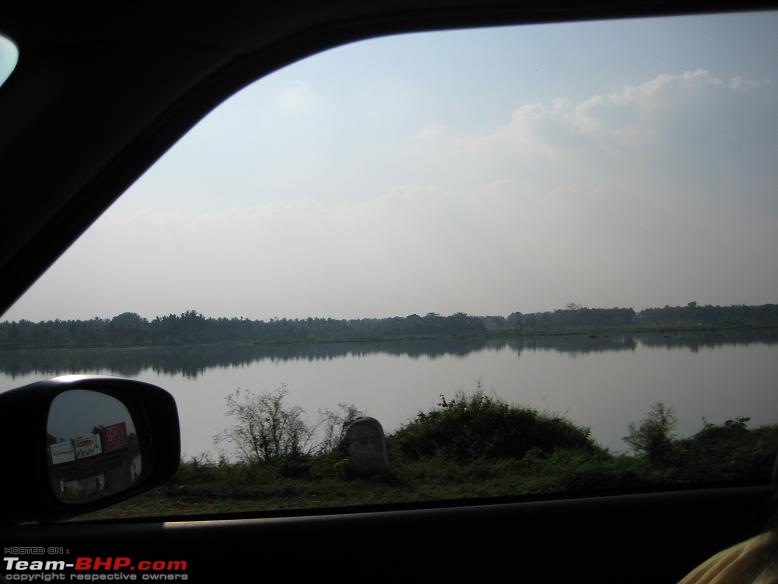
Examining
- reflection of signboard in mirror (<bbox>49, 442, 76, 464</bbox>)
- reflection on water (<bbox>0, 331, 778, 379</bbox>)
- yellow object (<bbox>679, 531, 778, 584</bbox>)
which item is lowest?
yellow object (<bbox>679, 531, 778, 584</bbox>)

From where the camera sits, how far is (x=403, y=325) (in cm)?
340

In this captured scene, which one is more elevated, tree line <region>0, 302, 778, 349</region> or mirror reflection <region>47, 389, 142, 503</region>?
tree line <region>0, 302, 778, 349</region>

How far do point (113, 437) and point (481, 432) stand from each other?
8.57 ft

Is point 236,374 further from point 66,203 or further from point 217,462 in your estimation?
point 66,203

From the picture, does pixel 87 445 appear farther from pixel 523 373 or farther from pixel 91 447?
pixel 523 373

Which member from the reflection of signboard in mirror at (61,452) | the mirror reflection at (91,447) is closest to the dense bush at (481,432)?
the mirror reflection at (91,447)

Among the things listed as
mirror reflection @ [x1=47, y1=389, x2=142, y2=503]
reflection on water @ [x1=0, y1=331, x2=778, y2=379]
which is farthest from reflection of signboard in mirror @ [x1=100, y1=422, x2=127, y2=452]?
reflection on water @ [x1=0, y1=331, x2=778, y2=379]

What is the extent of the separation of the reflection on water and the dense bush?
0.44 m

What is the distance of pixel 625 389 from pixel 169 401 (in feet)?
8.88

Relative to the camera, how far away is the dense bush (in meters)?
3.66

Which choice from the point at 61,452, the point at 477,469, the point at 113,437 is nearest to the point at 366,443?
the point at 477,469

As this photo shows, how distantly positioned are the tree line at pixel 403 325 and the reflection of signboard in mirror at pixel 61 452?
1.22m

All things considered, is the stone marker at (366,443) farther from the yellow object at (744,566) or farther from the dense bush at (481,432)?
the yellow object at (744,566)

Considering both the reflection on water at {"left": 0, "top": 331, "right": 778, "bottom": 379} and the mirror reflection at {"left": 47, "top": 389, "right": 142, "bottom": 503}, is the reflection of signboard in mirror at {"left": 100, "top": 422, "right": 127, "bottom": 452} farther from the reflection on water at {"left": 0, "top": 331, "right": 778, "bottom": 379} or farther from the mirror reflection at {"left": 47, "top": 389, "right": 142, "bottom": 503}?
the reflection on water at {"left": 0, "top": 331, "right": 778, "bottom": 379}
